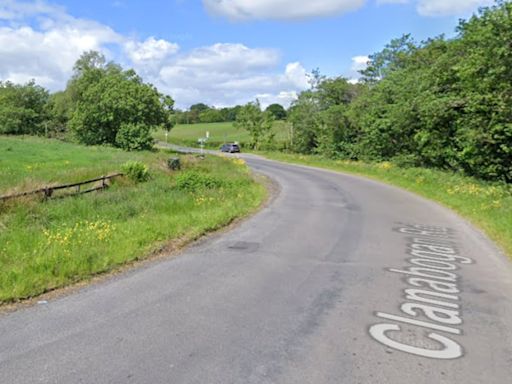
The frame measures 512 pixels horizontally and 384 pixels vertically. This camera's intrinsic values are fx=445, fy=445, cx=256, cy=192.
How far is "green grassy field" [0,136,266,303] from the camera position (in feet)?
21.6

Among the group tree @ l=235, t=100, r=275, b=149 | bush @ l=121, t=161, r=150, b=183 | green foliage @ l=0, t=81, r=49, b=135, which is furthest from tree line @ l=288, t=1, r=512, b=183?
green foliage @ l=0, t=81, r=49, b=135

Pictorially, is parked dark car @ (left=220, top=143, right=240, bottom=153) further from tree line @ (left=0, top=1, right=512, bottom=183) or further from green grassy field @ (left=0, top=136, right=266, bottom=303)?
green grassy field @ (left=0, top=136, right=266, bottom=303)

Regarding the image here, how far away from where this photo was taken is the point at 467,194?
1612cm

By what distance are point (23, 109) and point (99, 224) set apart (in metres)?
73.5

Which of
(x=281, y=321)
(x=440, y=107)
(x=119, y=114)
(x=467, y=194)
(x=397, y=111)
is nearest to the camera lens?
(x=281, y=321)

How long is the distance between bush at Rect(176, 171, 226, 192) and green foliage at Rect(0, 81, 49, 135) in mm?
62098

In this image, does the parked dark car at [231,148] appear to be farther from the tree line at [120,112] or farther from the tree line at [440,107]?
the tree line at [440,107]

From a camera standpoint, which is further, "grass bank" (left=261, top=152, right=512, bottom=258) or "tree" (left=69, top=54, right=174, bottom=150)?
"tree" (left=69, top=54, right=174, bottom=150)

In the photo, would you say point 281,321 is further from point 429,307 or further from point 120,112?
point 120,112

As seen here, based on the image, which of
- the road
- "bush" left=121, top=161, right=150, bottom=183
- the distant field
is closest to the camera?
the road

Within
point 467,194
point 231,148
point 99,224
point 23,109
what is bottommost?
point 231,148

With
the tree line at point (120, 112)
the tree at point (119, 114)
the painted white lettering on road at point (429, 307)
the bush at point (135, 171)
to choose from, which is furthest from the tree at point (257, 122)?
the painted white lettering on road at point (429, 307)

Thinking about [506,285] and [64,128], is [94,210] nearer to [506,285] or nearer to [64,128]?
[506,285]

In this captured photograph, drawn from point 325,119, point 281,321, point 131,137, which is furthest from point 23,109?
point 281,321
